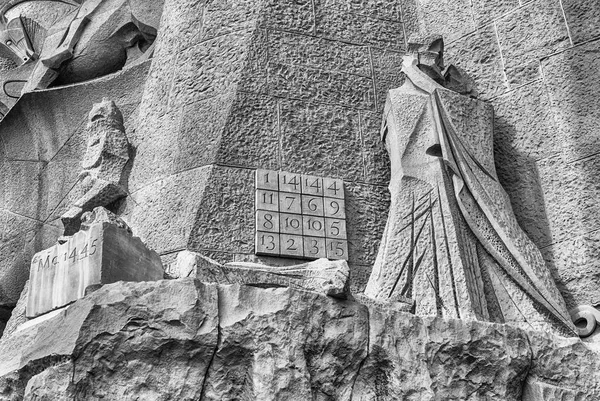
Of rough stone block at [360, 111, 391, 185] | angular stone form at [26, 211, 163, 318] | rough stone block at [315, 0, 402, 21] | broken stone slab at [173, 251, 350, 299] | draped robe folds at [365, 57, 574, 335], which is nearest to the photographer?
angular stone form at [26, 211, 163, 318]

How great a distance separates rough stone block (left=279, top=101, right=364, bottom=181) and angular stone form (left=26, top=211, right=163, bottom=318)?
1.57 meters

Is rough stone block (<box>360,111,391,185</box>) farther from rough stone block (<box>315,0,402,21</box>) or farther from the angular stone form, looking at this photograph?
the angular stone form

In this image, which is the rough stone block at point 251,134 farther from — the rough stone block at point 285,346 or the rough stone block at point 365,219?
the rough stone block at point 285,346

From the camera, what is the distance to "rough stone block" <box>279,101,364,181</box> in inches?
230

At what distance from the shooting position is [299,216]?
18.3ft

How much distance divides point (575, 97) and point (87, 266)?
339 centimetres

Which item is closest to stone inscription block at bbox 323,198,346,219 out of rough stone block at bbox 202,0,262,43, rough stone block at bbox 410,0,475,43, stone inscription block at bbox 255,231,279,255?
stone inscription block at bbox 255,231,279,255

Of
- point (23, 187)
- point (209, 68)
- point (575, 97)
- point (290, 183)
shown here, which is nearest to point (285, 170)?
point (290, 183)

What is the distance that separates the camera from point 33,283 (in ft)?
15.0

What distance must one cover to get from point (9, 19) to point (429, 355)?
6.28 m

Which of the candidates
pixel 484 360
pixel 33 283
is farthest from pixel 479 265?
pixel 33 283

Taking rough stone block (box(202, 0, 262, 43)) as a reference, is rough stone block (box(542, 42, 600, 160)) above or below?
below

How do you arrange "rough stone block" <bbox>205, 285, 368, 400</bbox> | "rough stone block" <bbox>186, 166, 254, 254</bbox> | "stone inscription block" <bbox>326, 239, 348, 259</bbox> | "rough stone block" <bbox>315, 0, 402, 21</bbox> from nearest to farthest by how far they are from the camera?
"rough stone block" <bbox>205, 285, 368, 400</bbox>, "rough stone block" <bbox>186, 166, 254, 254</bbox>, "stone inscription block" <bbox>326, 239, 348, 259</bbox>, "rough stone block" <bbox>315, 0, 402, 21</bbox>

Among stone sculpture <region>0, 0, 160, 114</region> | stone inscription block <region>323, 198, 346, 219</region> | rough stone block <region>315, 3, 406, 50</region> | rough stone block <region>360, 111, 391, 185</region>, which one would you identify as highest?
stone sculpture <region>0, 0, 160, 114</region>
